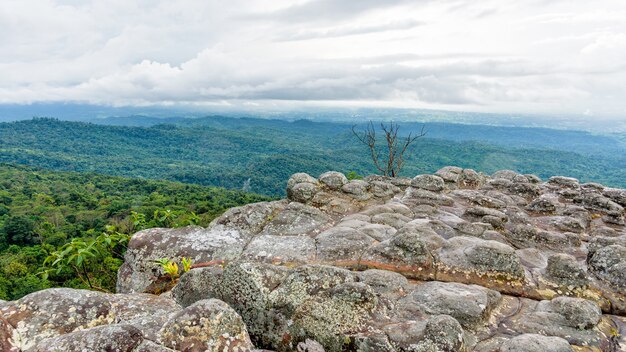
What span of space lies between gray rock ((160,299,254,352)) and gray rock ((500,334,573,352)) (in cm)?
338

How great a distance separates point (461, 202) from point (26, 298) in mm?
11980

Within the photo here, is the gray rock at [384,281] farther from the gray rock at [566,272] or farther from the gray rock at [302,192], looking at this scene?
the gray rock at [302,192]

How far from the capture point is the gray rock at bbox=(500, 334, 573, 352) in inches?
180

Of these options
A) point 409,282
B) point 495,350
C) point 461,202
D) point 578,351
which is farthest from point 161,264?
point 461,202

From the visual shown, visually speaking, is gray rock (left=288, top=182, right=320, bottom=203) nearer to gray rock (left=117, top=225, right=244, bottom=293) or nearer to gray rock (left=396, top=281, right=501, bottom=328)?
gray rock (left=117, top=225, right=244, bottom=293)

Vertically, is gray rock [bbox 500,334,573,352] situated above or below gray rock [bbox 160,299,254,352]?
below

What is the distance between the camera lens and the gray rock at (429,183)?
14.0 metres

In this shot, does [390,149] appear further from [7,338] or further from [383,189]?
[7,338]

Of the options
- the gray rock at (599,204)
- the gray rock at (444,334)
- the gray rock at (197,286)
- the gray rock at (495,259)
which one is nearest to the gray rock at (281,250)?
the gray rock at (197,286)

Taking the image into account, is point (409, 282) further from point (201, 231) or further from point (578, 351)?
point (201, 231)

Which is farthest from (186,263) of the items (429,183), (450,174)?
(450,174)

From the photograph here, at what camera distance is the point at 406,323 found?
508 centimetres

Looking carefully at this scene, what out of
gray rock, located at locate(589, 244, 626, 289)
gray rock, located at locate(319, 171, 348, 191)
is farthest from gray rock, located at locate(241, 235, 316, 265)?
gray rock, located at locate(589, 244, 626, 289)

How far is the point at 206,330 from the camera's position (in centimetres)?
433
